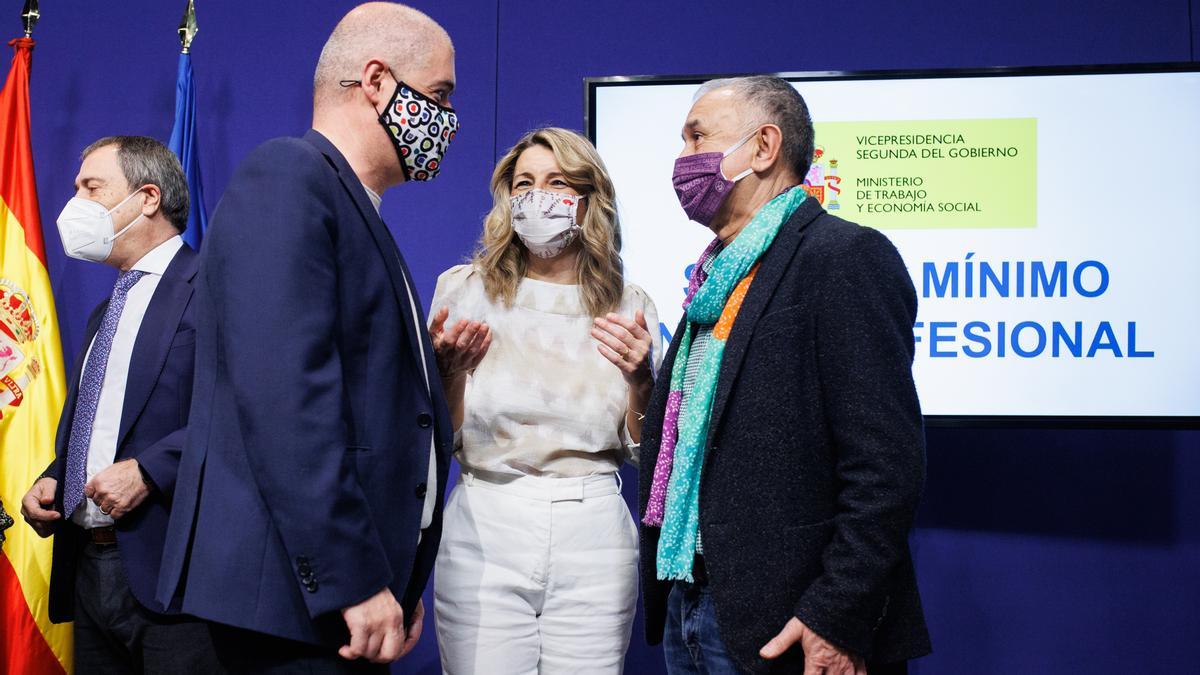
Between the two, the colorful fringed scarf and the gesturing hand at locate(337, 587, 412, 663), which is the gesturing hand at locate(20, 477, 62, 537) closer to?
the gesturing hand at locate(337, 587, 412, 663)

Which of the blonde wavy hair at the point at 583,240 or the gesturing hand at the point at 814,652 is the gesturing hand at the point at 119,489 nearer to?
the blonde wavy hair at the point at 583,240

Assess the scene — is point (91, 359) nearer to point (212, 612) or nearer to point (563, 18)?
point (212, 612)

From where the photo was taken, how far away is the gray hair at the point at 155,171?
8.34ft

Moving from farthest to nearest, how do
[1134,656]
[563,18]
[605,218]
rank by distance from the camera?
[563,18] → [1134,656] → [605,218]

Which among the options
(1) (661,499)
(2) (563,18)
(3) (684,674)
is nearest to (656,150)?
(2) (563,18)

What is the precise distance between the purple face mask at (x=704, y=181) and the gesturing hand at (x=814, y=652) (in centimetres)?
76

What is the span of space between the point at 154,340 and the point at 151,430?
208mm

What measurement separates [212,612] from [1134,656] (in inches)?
118

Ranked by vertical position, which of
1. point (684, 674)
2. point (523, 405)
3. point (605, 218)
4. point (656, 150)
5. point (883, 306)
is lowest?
point (684, 674)

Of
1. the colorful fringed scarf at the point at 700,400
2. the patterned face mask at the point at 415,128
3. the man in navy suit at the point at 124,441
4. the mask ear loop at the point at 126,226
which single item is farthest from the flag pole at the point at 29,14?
the colorful fringed scarf at the point at 700,400

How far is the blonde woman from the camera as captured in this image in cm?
199

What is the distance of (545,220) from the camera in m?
2.21

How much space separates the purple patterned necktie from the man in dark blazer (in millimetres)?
1474

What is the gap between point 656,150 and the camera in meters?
→ 3.04
